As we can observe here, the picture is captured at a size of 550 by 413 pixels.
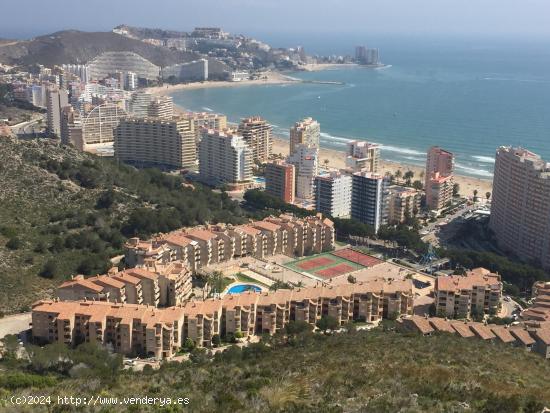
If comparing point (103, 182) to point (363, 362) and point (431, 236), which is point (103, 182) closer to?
point (431, 236)

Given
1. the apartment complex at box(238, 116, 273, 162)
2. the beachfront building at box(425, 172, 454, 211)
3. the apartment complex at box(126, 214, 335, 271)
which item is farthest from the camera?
the apartment complex at box(238, 116, 273, 162)

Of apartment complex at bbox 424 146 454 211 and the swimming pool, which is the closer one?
the swimming pool

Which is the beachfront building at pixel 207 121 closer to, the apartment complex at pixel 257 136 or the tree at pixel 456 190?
the apartment complex at pixel 257 136

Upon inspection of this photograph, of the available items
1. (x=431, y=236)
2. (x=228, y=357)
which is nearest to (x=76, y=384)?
(x=228, y=357)

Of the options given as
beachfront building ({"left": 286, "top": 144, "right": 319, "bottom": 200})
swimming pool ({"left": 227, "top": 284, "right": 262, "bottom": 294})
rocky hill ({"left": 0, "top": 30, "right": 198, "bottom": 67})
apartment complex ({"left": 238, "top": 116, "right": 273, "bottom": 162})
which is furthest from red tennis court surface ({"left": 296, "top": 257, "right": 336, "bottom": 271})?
rocky hill ({"left": 0, "top": 30, "right": 198, "bottom": 67})

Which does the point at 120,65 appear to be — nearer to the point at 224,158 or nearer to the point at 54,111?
the point at 54,111

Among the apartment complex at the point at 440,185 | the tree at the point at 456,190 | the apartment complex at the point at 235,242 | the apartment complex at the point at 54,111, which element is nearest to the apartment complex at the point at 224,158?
the apartment complex at the point at 440,185

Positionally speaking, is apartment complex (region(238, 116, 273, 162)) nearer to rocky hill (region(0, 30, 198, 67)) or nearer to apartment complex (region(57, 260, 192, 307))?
apartment complex (region(57, 260, 192, 307))
